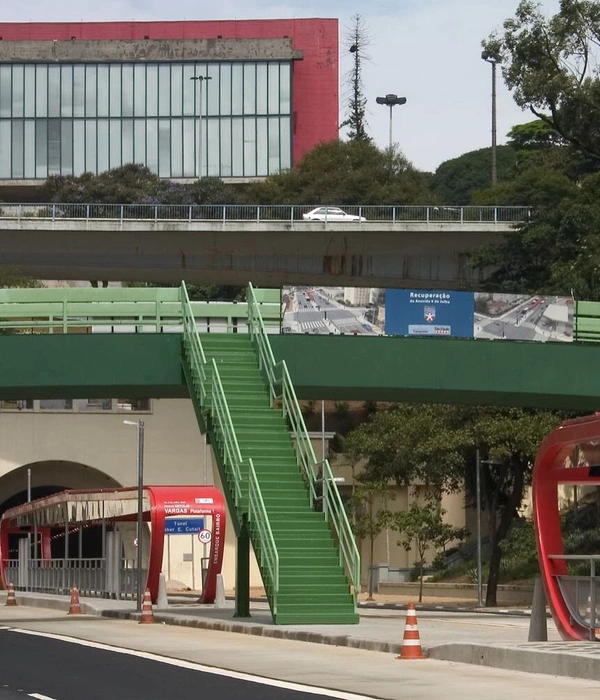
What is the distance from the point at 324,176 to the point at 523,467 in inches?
1729

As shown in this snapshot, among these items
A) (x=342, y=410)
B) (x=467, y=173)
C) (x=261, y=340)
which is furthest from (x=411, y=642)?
(x=467, y=173)

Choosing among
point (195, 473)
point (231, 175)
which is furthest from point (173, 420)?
point (231, 175)

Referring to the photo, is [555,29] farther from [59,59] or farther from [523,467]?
[59,59]

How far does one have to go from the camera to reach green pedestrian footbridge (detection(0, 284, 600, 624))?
94.7 ft

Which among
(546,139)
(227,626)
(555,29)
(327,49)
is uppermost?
(327,49)

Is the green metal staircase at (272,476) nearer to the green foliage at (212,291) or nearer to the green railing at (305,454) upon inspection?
the green railing at (305,454)

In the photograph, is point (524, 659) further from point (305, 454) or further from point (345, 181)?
point (345, 181)

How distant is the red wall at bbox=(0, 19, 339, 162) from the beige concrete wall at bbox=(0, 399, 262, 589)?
43.0m

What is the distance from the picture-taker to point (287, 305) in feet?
108

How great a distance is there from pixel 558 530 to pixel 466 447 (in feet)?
101

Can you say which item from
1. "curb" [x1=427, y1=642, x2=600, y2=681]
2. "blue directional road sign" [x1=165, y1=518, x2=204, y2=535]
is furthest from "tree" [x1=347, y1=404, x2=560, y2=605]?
"curb" [x1=427, y1=642, x2=600, y2=681]

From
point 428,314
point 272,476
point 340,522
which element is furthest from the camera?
point 428,314

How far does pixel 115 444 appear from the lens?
72625 millimetres

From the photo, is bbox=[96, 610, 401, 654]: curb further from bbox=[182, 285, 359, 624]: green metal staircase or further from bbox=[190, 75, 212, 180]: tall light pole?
bbox=[190, 75, 212, 180]: tall light pole
